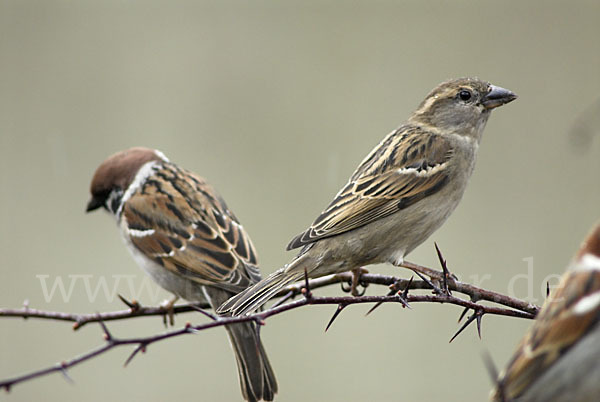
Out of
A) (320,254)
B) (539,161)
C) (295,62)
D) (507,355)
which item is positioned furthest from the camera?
(295,62)

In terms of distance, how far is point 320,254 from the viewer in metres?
2.84

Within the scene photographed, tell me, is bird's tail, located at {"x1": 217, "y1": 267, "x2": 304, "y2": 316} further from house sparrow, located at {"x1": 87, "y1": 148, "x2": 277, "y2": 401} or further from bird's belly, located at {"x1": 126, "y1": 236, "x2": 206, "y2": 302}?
bird's belly, located at {"x1": 126, "y1": 236, "x2": 206, "y2": 302}

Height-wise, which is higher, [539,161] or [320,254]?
[320,254]

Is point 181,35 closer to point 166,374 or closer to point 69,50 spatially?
point 69,50

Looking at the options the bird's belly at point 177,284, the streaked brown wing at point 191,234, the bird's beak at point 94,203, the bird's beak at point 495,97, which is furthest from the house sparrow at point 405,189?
the bird's beak at point 94,203

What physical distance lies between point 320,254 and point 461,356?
2.51 meters

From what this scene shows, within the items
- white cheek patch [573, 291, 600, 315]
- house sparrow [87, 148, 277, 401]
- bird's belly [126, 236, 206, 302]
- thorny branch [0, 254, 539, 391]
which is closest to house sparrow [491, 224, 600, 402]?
white cheek patch [573, 291, 600, 315]

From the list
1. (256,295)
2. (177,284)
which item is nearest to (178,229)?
(177,284)

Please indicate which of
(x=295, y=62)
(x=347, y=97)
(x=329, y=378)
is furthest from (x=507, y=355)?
(x=295, y=62)

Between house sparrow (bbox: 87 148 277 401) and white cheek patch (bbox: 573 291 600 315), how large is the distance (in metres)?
1.70

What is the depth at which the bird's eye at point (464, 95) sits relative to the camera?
3326 mm

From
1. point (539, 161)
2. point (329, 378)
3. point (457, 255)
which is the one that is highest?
point (539, 161)

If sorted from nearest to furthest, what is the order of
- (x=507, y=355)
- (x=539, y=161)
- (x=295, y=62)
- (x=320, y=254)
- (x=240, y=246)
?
(x=320, y=254) → (x=240, y=246) → (x=507, y=355) → (x=539, y=161) → (x=295, y=62)

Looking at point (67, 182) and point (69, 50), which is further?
point (69, 50)
